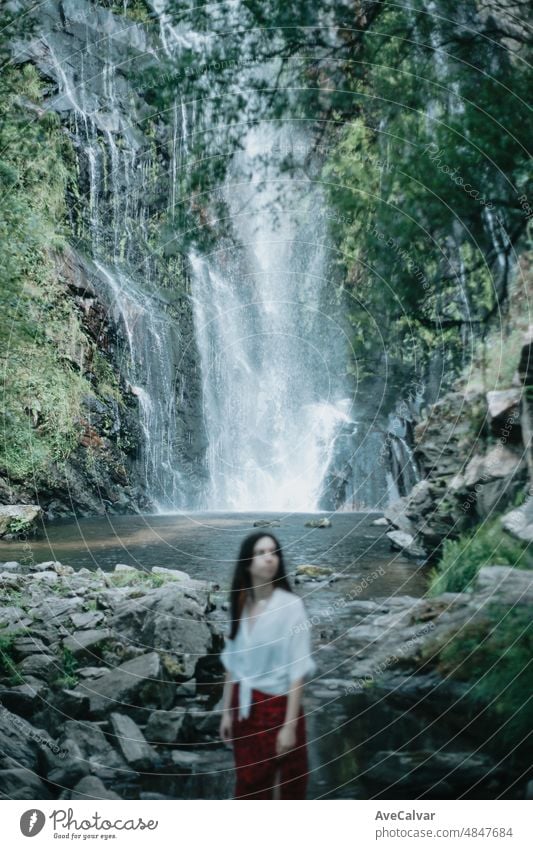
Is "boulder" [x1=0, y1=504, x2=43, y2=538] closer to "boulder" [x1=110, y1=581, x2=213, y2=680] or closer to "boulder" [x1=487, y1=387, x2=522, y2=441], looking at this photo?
"boulder" [x1=110, y1=581, x2=213, y2=680]

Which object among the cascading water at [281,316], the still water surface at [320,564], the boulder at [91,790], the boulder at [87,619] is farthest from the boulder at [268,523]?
the boulder at [91,790]

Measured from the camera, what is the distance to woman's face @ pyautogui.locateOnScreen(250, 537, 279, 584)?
1.55 metres

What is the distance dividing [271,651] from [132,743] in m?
0.84

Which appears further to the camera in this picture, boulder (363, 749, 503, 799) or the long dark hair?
boulder (363, 749, 503, 799)

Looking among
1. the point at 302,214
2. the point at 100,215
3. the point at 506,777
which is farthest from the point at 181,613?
the point at 100,215

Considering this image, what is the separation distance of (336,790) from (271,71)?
3.08 m

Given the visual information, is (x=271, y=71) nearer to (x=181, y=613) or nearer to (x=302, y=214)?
(x=302, y=214)

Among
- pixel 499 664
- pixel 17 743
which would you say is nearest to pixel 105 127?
pixel 17 743

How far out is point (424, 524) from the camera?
2229 millimetres

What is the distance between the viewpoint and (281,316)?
3217 millimetres

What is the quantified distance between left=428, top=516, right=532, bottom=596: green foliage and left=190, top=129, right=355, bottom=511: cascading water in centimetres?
105

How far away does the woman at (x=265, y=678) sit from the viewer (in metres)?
1.40

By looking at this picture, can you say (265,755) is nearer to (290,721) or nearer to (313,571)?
(290,721)

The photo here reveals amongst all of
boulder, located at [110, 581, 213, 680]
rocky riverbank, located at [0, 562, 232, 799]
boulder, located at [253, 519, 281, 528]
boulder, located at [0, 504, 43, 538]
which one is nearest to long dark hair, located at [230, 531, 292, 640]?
rocky riverbank, located at [0, 562, 232, 799]
